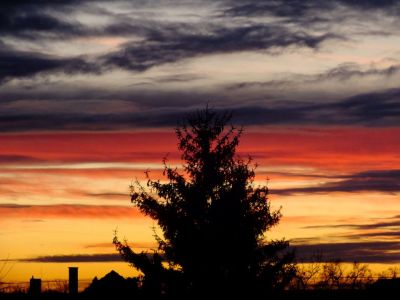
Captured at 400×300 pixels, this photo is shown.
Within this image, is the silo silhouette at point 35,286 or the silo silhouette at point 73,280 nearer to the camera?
the silo silhouette at point 35,286

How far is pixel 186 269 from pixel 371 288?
13697 millimetres

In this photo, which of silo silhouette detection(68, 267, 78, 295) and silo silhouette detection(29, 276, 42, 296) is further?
silo silhouette detection(68, 267, 78, 295)

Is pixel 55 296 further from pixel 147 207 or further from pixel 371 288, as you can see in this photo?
pixel 371 288

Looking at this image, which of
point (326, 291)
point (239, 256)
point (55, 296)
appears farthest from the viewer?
point (326, 291)

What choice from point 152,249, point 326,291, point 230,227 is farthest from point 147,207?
point 326,291

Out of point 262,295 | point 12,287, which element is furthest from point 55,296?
point 262,295

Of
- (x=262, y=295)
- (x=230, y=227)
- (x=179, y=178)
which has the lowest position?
(x=262, y=295)

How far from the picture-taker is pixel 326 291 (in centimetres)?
5738

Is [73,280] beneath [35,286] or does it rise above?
above

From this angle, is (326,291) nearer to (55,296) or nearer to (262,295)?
(262,295)

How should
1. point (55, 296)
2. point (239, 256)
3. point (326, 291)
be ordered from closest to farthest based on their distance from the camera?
point (55, 296) → point (239, 256) → point (326, 291)

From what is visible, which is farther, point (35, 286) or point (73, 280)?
point (73, 280)

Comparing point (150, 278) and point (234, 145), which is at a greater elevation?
point (234, 145)

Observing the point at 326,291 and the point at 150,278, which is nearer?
the point at 150,278
